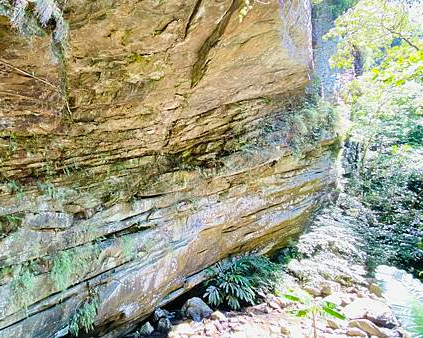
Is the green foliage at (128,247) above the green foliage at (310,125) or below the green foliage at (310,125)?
below

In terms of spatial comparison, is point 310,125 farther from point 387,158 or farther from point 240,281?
point 387,158

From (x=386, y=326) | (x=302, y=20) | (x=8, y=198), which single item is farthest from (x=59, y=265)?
(x=386, y=326)

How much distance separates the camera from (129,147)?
3373 millimetres

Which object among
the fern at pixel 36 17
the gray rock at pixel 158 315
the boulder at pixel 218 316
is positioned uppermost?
the fern at pixel 36 17

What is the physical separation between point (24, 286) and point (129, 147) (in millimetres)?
1702

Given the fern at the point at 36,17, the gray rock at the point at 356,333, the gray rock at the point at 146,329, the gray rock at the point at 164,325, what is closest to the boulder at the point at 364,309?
the gray rock at the point at 356,333

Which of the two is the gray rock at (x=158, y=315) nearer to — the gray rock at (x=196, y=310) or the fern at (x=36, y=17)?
the gray rock at (x=196, y=310)

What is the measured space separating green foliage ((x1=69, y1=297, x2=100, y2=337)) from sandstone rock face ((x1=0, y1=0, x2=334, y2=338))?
3 centimetres

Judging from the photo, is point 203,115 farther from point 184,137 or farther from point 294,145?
point 294,145

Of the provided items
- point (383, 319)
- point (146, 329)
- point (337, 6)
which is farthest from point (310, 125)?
point (337, 6)

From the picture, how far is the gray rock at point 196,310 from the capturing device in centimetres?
409

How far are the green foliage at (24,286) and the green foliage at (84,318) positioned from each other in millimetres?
533

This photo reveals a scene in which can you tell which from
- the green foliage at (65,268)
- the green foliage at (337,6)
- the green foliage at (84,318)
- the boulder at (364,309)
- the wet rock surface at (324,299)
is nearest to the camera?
the green foliage at (65,268)

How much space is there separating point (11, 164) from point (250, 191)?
3274 mm
